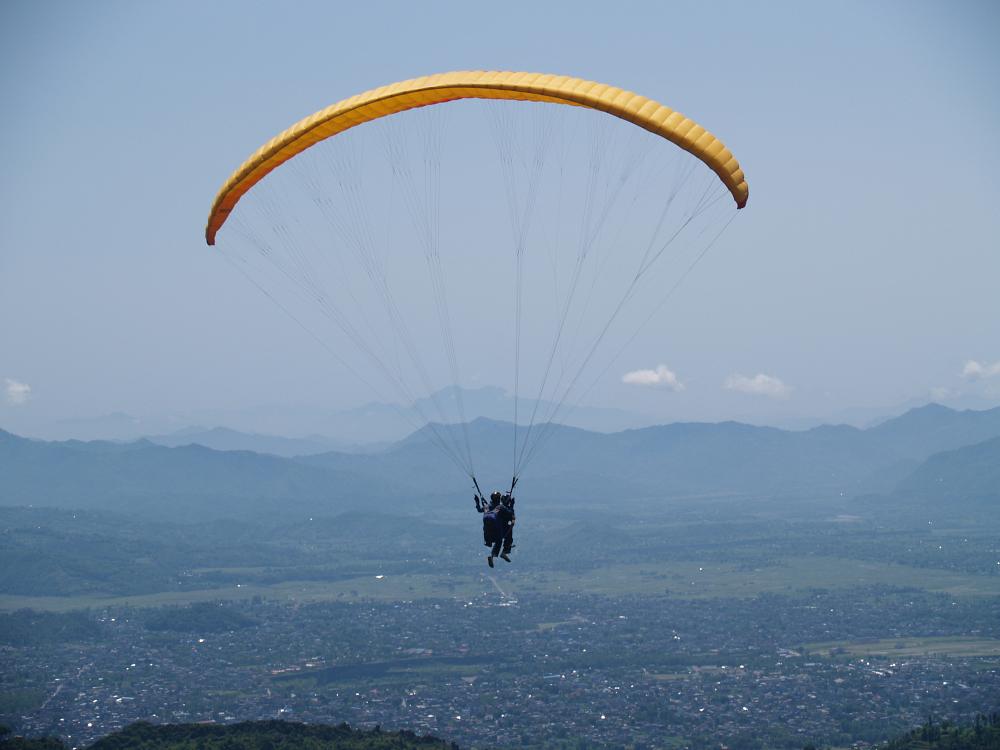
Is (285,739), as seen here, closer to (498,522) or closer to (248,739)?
(248,739)

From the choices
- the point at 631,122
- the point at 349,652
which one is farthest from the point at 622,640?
the point at 631,122

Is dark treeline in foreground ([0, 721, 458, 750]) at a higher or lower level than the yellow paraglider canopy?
lower

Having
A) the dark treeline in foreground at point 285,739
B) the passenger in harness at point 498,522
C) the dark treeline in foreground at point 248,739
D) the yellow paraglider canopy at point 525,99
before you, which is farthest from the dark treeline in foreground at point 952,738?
the yellow paraglider canopy at point 525,99

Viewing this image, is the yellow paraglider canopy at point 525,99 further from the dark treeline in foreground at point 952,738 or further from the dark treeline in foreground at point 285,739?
the dark treeline in foreground at point 952,738

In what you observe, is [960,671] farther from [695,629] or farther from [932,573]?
[932,573]

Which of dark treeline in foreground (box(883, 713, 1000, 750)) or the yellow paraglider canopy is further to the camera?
dark treeline in foreground (box(883, 713, 1000, 750))

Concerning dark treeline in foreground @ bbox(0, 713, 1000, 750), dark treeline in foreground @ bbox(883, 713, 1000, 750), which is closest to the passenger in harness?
dark treeline in foreground @ bbox(0, 713, 1000, 750)

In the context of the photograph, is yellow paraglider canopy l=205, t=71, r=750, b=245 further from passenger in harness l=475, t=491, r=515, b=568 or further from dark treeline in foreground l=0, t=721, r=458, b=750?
dark treeline in foreground l=0, t=721, r=458, b=750
